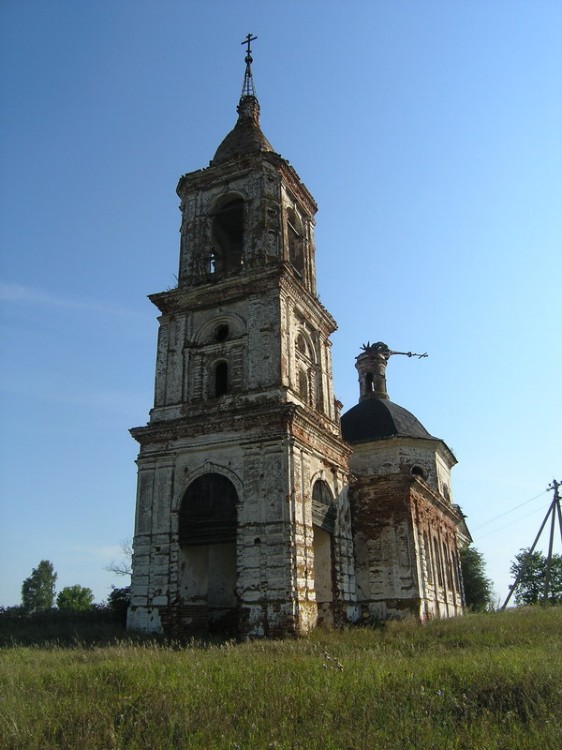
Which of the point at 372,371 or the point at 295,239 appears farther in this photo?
the point at 372,371

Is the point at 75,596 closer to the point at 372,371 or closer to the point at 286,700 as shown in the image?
the point at 372,371

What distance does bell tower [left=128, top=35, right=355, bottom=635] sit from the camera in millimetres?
14516

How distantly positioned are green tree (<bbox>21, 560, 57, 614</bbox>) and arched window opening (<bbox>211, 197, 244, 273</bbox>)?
42.4 metres

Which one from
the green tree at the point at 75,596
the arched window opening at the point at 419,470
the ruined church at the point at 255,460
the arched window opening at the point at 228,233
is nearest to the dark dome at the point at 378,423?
the arched window opening at the point at 419,470

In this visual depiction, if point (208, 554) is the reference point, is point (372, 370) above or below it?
above

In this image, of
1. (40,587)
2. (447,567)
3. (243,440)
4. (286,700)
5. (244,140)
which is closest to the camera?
(286,700)

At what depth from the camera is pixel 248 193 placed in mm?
18734

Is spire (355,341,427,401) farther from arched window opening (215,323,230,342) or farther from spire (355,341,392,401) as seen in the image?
arched window opening (215,323,230,342)

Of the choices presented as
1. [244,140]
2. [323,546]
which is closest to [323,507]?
[323,546]

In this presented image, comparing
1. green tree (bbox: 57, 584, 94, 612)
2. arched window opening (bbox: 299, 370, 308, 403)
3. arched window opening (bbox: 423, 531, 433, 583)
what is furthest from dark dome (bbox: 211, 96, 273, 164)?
green tree (bbox: 57, 584, 94, 612)

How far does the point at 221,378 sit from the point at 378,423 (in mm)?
9737

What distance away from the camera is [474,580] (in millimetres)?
34531

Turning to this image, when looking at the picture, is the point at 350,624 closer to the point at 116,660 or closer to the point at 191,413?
the point at 191,413

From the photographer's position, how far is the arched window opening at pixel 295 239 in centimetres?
2008
